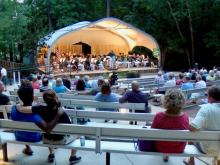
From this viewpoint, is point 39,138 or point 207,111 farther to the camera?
point 39,138

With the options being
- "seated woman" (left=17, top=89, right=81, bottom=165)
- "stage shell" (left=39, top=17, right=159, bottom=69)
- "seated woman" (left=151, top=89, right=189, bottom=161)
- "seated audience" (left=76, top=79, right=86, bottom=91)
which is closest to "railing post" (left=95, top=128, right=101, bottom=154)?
"seated woman" (left=17, top=89, right=81, bottom=165)

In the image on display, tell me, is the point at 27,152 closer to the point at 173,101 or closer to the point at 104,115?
the point at 104,115

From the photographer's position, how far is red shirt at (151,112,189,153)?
4918 millimetres

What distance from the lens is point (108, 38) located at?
152ft

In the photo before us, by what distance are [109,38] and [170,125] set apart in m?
41.9

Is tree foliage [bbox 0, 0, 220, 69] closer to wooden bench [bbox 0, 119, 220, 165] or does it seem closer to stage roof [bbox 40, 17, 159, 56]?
stage roof [bbox 40, 17, 159, 56]

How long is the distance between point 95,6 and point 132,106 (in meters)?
44.6

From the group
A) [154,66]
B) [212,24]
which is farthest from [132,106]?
[212,24]

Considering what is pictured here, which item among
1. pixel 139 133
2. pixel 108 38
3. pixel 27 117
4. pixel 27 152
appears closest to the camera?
pixel 139 133

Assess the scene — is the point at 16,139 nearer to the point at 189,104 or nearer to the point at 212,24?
Answer: the point at 189,104

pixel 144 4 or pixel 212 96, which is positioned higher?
pixel 144 4

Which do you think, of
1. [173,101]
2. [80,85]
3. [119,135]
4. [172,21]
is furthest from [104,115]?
[172,21]

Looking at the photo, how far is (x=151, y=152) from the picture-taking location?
500cm

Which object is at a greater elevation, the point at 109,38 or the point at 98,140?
the point at 109,38
